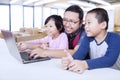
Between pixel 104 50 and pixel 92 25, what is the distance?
7.6 inches

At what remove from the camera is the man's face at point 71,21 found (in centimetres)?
168

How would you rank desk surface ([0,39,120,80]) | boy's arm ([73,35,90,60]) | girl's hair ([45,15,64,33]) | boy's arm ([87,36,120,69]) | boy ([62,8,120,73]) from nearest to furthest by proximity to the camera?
desk surface ([0,39,120,80]), boy's arm ([87,36,120,69]), boy ([62,8,120,73]), boy's arm ([73,35,90,60]), girl's hair ([45,15,64,33])

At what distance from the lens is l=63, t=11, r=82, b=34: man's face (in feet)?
5.52

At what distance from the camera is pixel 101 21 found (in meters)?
1.33

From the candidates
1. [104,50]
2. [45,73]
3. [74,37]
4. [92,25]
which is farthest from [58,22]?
[45,73]

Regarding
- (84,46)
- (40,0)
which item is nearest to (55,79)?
(84,46)

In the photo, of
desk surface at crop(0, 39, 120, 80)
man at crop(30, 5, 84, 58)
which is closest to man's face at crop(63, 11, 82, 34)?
man at crop(30, 5, 84, 58)

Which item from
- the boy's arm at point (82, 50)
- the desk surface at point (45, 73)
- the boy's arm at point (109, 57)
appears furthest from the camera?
the boy's arm at point (82, 50)

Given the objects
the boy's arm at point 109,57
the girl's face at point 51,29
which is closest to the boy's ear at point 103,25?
the boy's arm at point 109,57

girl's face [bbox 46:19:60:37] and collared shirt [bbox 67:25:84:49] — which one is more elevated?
girl's face [bbox 46:19:60:37]

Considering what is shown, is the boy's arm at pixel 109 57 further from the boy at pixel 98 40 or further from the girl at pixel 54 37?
the girl at pixel 54 37

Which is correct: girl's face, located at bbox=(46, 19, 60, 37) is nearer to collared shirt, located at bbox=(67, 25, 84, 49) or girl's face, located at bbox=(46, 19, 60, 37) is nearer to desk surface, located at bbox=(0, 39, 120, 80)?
collared shirt, located at bbox=(67, 25, 84, 49)

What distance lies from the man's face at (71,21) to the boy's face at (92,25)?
1.22 feet

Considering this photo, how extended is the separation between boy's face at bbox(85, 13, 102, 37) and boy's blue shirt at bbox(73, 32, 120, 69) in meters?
0.06
